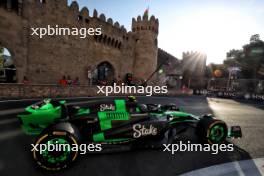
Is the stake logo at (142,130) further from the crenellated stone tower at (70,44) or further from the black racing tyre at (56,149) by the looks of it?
the crenellated stone tower at (70,44)

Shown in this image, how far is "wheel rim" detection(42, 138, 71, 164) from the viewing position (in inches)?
105

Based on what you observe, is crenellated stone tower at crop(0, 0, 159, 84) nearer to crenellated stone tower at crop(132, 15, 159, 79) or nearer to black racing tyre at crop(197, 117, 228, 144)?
crenellated stone tower at crop(132, 15, 159, 79)

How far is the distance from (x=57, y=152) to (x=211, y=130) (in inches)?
133

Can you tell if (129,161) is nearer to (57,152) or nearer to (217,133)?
(57,152)

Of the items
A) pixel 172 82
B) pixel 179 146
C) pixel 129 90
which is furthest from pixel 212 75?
pixel 179 146

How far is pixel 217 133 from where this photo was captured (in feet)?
13.3

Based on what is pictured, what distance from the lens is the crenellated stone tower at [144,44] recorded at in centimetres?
2725

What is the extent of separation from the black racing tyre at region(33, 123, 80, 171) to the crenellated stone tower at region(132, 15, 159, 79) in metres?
25.4

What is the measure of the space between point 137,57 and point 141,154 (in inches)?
1004

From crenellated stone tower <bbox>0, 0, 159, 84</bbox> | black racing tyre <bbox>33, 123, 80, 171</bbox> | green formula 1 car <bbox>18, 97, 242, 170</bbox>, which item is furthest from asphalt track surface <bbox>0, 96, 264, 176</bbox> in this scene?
crenellated stone tower <bbox>0, 0, 159, 84</bbox>

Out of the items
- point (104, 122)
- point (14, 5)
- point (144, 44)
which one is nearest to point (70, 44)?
point (14, 5)

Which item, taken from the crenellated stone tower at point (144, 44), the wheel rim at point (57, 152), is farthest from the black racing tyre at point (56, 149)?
the crenellated stone tower at point (144, 44)

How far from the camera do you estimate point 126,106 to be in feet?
11.5

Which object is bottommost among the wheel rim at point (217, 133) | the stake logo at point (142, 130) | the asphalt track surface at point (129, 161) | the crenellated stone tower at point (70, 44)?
the asphalt track surface at point (129, 161)
